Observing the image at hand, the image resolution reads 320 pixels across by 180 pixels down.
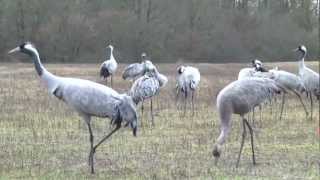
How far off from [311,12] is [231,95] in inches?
1639

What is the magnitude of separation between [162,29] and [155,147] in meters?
34.9

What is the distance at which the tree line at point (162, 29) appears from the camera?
42.9 meters

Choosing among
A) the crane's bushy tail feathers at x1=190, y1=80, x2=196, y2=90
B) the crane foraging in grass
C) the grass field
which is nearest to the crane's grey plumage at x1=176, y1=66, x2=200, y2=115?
the crane's bushy tail feathers at x1=190, y1=80, x2=196, y2=90

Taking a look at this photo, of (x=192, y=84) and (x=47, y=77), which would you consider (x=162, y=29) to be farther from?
(x=47, y=77)

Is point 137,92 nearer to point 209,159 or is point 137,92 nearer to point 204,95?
point 209,159

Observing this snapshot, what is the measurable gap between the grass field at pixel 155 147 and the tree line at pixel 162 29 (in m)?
26.4

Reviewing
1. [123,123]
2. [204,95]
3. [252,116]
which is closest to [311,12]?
[204,95]

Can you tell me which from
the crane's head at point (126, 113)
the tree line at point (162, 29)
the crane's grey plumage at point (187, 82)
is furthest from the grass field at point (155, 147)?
the tree line at point (162, 29)

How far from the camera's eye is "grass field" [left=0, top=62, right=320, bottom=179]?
866 cm

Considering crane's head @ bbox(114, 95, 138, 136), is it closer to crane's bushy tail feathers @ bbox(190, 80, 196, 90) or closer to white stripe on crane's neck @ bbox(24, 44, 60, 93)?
white stripe on crane's neck @ bbox(24, 44, 60, 93)

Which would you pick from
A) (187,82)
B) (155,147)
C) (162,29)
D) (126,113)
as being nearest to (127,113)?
(126,113)

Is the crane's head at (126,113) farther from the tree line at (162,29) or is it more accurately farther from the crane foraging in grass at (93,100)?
the tree line at (162,29)

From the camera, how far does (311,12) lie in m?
49.9

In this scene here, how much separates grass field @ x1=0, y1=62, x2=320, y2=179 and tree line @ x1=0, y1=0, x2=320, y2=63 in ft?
86.7
